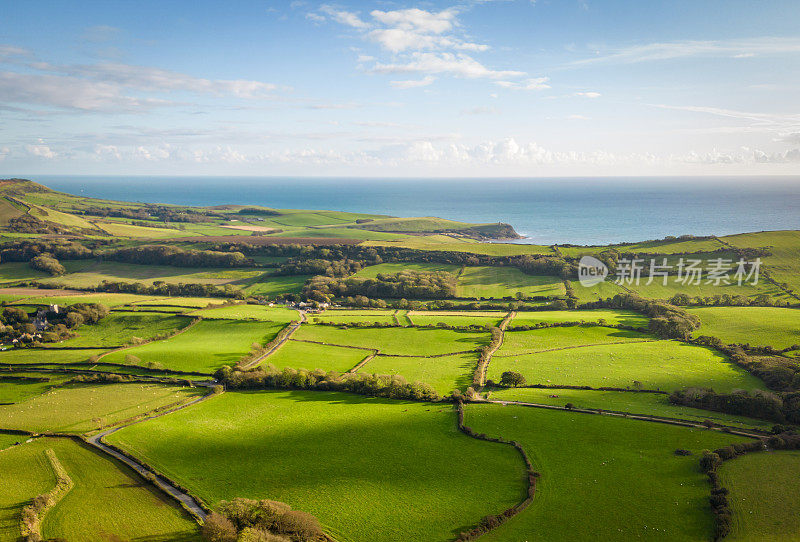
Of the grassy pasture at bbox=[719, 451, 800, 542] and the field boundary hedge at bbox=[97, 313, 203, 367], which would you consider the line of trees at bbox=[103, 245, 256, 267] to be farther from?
the grassy pasture at bbox=[719, 451, 800, 542]

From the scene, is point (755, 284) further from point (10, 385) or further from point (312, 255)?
point (10, 385)

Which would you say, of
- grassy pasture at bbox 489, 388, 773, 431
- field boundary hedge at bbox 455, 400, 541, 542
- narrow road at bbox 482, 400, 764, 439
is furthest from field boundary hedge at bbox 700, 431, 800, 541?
field boundary hedge at bbox 455, 400, 541, 542

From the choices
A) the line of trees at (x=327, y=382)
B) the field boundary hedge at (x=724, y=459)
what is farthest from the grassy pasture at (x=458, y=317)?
the field boundary hedge at (x=724, y=459)

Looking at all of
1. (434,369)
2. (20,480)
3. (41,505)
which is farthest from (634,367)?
(20,480)

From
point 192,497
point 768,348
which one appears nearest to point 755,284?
point 768,348

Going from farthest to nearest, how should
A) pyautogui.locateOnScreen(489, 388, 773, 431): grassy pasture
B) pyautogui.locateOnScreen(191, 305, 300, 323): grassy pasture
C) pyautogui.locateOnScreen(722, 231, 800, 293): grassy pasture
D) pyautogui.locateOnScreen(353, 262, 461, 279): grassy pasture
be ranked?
pyautogui.locateOnScreen(353, 262, 461, 279): grassy pasture
pyautogui.locateOnScreen(722, 231, 800, 293): grassy pasture
pyautogui.locateOnScreen(191, 305, 300, 323): grassy pasture
pyautogui.locateOnScreen(489, 388, 773, 431): grassy pasture

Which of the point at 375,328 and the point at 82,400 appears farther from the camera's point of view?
the point at 375,328

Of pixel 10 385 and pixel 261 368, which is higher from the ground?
pixel 261 368

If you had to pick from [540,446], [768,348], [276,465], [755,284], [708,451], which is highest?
[755,284]
